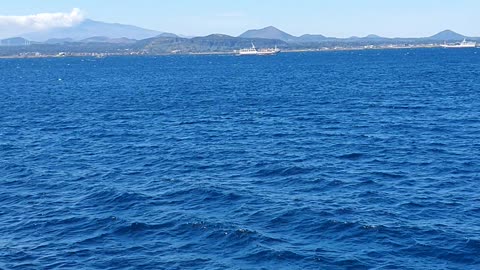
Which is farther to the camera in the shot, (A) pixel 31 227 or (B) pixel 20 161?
(B) pixel 20 161

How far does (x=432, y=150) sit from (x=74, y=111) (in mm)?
79186

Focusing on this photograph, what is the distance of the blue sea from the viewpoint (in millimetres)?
39375

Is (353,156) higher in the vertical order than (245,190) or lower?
lower

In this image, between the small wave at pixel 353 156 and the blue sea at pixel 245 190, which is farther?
the small wave at pixel 353 156

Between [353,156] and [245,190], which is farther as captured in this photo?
[353,156]

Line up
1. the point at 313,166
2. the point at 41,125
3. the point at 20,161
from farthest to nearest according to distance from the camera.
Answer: the point at 41,125 → the point at 20,161 → the point at 313,166

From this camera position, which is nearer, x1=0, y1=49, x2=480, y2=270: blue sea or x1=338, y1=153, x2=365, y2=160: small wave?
x1=0, y1=49, x2=480, y2=270: blue sea

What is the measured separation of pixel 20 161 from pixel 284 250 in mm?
43691

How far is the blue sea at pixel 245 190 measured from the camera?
39375 mm

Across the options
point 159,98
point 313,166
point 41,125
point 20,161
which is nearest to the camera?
point 313,166

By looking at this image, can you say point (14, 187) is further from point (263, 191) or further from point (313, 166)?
point (313, 166)

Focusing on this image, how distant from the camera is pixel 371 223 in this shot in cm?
4409

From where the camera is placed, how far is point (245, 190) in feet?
177

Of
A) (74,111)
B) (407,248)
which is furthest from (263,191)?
(74,111)
